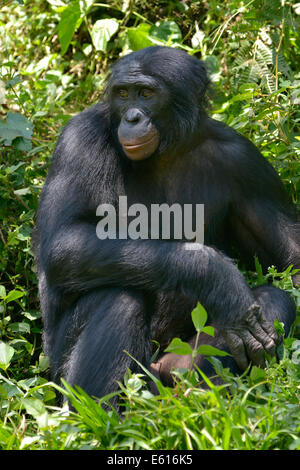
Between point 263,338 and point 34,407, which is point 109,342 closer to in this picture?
point 34,407

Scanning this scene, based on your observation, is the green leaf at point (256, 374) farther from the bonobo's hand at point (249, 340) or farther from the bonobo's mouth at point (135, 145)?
the bonobo's mouth at point (135, 145)

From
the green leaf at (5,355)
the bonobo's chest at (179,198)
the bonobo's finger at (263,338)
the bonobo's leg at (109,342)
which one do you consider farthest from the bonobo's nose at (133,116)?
the green leaf at (5,355)

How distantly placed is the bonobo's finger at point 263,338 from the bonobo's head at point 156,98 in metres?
1.17

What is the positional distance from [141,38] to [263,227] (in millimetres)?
2704

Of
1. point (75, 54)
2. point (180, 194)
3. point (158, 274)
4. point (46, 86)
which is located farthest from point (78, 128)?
point (75, 54)

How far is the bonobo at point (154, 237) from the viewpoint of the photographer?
412cm

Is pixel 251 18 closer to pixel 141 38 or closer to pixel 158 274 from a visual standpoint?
A: pixel 141 38

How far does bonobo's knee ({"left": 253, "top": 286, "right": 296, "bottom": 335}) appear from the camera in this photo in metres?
4.35

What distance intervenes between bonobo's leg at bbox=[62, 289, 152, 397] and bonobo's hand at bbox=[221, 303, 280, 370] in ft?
1.54

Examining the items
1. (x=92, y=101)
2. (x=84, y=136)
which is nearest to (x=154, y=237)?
(x=84, y=136)

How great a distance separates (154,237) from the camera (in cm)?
460

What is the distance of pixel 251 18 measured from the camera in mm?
6117

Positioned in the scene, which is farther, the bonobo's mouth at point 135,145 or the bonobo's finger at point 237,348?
the bonobo's mouth at point 135,145

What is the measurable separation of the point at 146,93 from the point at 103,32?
106 inches
